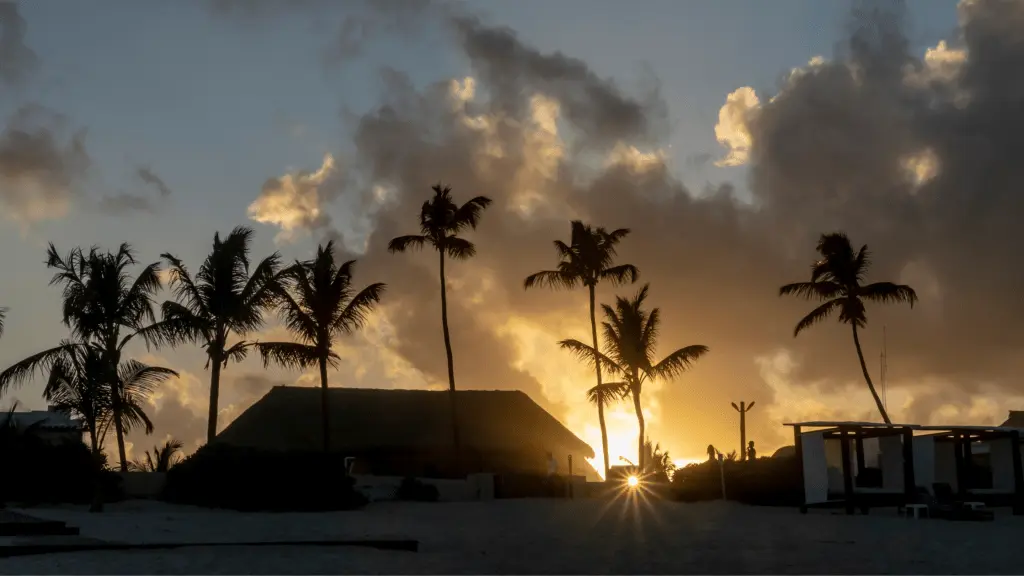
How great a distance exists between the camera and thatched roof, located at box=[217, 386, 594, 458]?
47.8 metres

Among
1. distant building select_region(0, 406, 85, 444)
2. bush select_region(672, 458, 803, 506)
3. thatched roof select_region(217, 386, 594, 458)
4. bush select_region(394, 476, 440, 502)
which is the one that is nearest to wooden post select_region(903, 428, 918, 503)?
bush select_region(672, 458, 803, 506)

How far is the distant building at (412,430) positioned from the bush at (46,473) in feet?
46.7

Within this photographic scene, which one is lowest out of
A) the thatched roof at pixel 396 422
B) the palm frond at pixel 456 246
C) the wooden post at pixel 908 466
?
the wooden post at pixel 908 466

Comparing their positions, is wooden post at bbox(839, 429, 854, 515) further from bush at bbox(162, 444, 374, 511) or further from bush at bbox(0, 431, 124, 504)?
bush at bbox(0, 431, 124, 504)

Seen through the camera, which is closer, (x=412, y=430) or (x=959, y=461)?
(x=959, y=461)

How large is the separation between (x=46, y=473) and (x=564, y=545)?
68.1 ft

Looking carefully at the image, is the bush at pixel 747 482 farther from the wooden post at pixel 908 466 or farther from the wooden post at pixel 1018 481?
the wooden post at pixel 1018 481


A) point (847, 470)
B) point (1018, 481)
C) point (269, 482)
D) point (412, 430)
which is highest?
point (412, 430)

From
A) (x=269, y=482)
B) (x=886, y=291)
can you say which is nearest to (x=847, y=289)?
(x=886, y=291)

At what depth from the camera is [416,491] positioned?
37.0 meters

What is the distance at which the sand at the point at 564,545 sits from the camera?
38.6ft

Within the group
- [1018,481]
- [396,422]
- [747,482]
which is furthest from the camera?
[396,422]

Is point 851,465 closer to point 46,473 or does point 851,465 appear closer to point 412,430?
point 46,473

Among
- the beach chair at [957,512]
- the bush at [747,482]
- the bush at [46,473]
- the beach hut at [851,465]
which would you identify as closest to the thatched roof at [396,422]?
the bush at [747,482]
